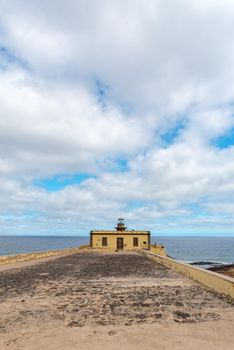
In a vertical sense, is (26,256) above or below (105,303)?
above

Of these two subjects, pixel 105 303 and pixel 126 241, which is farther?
pixel 126 241

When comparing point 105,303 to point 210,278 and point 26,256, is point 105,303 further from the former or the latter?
point 26,256

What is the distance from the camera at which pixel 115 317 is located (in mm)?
7797

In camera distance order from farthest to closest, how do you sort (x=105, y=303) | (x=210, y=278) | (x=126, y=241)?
(x=126, y=241) < (x=210, y=278) < (x=105, y=303)

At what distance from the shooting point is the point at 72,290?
39.0 ft

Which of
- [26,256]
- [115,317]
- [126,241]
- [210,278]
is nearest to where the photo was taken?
[115,317]

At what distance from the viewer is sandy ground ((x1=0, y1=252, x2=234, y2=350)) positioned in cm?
606

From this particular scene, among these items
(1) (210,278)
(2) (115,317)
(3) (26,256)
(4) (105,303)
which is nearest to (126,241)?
(3) (26,256)

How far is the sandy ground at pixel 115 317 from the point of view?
606 cm

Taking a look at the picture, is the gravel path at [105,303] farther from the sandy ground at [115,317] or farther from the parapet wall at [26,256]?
the parapet wall at [26,256]

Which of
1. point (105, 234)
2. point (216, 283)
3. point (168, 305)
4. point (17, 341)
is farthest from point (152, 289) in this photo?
point (105, 234)

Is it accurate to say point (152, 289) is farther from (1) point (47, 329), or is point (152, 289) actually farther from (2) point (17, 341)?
(2) point (17, 341)

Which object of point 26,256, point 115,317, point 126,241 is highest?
point 126,241

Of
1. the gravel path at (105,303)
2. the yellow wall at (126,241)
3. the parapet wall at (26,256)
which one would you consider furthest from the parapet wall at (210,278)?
the yellow wall at (126,241)
